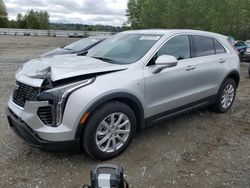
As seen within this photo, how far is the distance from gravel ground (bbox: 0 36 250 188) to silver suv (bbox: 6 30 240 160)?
35cm

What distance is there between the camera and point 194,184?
9.99 ft

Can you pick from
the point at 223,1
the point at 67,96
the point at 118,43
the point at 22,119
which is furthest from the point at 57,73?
the point at 223,1

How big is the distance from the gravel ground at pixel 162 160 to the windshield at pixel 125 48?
4.29ft

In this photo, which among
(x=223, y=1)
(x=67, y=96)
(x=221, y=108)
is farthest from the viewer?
(x=223, y=1)

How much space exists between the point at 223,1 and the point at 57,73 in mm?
25399

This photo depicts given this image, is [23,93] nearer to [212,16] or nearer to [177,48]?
[177,48]

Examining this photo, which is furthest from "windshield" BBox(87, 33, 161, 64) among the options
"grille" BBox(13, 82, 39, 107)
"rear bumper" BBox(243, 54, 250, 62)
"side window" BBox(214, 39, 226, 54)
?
"rear bumper" BBox(243, 54, 250, 62)

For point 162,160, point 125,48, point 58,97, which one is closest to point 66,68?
point 58,97

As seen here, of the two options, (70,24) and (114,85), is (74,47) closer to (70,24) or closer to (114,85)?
(114,85)

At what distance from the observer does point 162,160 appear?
3.56 meters

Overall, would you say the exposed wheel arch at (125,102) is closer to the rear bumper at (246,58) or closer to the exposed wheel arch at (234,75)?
the exposed wheel arch at (234,75)

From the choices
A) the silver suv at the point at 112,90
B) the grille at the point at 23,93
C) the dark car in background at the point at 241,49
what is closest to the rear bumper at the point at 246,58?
the dark car in background at the point at 241,49

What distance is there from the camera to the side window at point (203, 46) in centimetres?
465

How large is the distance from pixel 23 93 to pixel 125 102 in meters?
Result: 1.33
